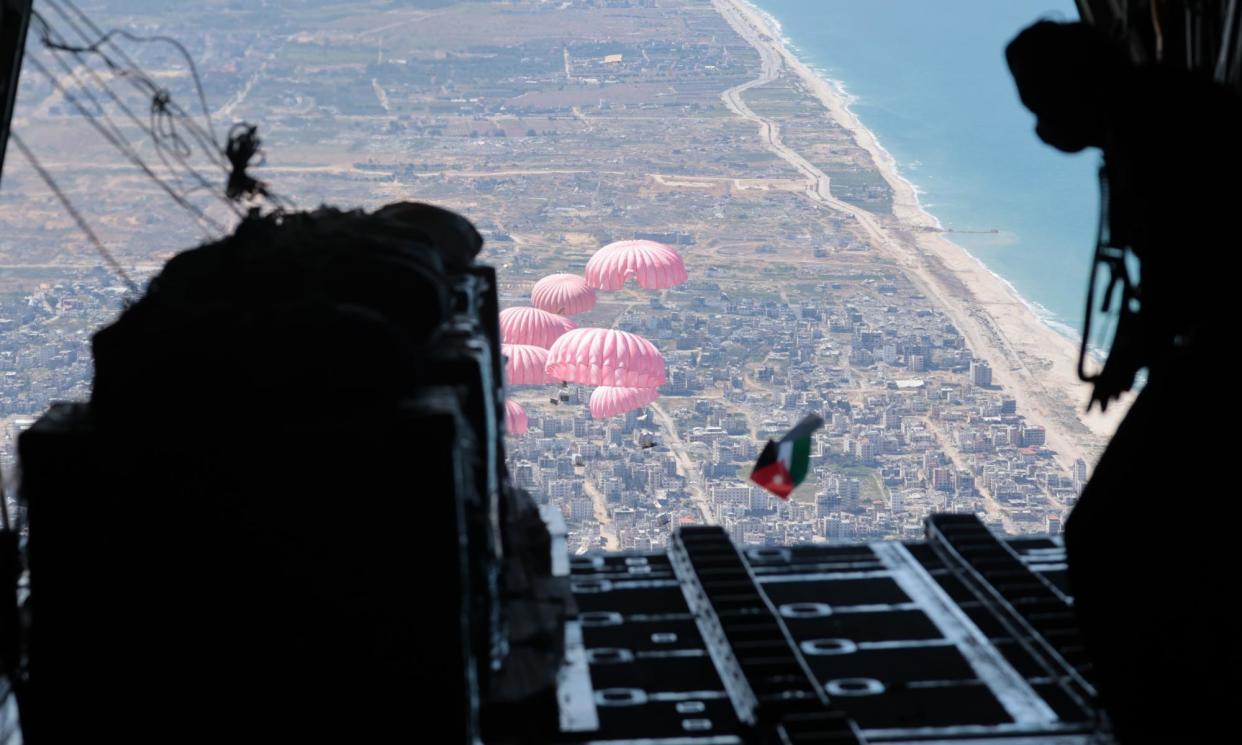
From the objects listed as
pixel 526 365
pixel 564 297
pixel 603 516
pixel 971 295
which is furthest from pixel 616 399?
pixel 971 295

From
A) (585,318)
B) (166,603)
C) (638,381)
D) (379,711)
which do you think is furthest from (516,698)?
(585,318)

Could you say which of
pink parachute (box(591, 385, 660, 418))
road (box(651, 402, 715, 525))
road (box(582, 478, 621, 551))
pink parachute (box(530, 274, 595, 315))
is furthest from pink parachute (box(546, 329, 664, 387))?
road (box(651, 402, 715, 525))

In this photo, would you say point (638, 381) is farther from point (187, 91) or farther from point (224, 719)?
point (187, 91)

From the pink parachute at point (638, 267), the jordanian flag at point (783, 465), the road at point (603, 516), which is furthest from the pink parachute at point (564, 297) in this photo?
the jordanian flag at point (783, 465)

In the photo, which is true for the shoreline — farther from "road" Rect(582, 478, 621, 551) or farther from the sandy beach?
"road" Rect(582, 478, 621, 551)

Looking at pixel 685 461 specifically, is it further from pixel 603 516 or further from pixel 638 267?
pixel 638 267
